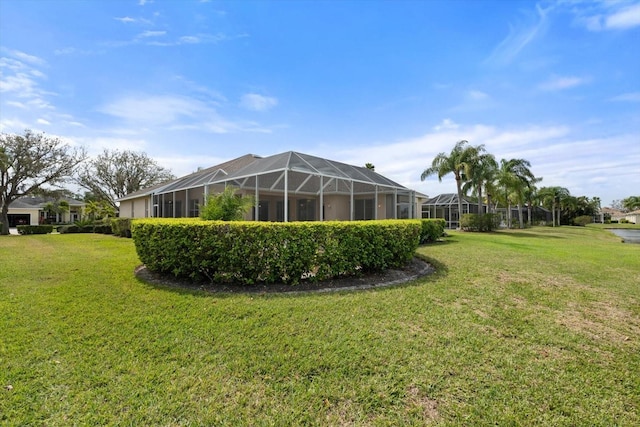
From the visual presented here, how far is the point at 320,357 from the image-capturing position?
3113 millimetres

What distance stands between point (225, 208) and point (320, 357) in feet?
17.4

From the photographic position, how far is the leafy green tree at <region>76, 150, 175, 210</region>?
33844 millimetres

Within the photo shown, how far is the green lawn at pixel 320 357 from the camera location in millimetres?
2359

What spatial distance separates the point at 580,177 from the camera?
31.2 metres

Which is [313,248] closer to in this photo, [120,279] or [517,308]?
[517,308]

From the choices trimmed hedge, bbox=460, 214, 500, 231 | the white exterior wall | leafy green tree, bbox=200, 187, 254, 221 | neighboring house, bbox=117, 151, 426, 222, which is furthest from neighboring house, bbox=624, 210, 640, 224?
the white exterior wall

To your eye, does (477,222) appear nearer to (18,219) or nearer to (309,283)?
(309,283)

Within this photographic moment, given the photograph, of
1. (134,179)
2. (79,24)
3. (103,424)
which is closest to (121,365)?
(103,424)

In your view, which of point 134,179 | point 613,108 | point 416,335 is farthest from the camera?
point 134,179

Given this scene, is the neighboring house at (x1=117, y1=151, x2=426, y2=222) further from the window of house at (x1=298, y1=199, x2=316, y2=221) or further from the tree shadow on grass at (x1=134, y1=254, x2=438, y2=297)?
the tree shadow on grass at (x1=134, y1=254, x2=438, y2=297)

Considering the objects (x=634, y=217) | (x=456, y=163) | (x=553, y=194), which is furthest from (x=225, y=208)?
(x=634, y=217)

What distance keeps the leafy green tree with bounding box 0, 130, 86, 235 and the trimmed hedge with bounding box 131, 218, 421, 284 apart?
2513 centimetres

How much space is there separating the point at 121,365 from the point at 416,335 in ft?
10.7

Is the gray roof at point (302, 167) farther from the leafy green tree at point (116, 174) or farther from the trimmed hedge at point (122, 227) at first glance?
the leafy green tree at point (116, 174)
